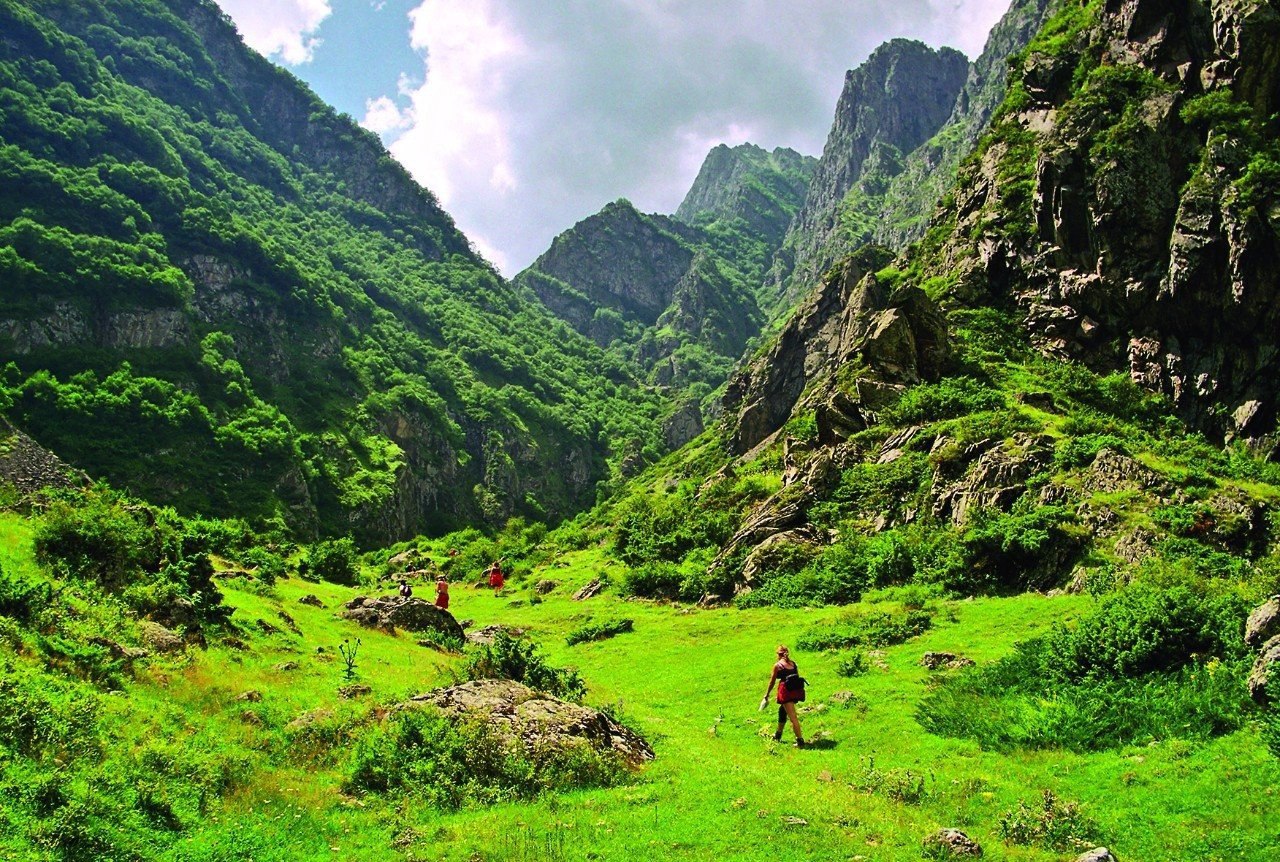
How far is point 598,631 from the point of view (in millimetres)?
36875

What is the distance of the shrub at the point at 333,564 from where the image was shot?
59.0m

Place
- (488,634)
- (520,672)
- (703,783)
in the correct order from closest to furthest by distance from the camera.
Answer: (703,783) < (520,672) < (488,634)

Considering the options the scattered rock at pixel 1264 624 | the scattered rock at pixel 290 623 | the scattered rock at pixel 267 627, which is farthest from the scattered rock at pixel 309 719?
the scattered rock at pixel 1264 624

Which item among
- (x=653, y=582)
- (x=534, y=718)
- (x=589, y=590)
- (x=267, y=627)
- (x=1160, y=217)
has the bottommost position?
(x=589, y=590)

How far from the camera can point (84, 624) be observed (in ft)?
50.8

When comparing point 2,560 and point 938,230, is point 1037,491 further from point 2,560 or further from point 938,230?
point 938,230

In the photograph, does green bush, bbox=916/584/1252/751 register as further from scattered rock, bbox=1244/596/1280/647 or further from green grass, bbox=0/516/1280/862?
green grass, bbox=0/516/1280/862

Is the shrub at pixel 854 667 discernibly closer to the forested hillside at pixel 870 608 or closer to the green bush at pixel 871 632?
the forested hillside at pixel 870 608

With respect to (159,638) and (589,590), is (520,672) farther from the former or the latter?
(589,590)

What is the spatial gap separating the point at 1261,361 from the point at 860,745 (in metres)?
57.3

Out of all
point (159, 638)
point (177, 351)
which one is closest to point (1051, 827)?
point (159, 638)

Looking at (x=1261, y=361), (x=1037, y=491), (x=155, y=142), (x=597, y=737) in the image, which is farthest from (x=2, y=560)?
(x=155, y=142)

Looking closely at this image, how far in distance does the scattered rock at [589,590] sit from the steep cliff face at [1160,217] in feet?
148

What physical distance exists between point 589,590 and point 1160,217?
190 ft
